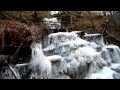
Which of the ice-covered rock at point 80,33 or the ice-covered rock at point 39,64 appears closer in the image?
the ice-covered rock at point 39,64

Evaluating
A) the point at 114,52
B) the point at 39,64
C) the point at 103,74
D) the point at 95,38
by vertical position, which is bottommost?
the point at 103,74

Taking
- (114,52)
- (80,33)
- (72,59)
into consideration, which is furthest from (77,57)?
(114,52)

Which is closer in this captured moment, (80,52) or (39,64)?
(39,64)

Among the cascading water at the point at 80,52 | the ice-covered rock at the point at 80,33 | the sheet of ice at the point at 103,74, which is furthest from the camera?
the ice-covered rock at the point at 80,33

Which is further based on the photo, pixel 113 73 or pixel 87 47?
pixel 87 47

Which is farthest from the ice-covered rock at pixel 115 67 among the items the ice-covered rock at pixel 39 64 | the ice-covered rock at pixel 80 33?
the ice-covered rock at pixel 39 64

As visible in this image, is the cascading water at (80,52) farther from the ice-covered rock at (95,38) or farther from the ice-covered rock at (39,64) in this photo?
the ice-covered rock at (39,64)

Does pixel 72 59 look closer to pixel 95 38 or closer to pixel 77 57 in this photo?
pixel 77 57

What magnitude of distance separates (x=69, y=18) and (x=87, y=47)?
568 mm
